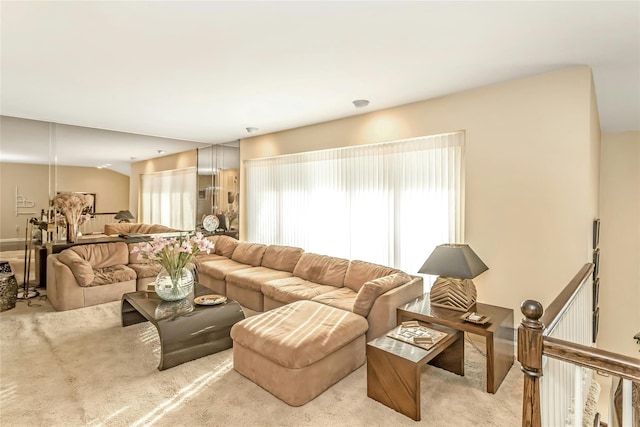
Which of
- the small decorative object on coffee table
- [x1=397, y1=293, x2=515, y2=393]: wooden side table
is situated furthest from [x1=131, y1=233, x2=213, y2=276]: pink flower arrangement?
[x1=397, y1=293, x2=515, y2=393]: wooden side table

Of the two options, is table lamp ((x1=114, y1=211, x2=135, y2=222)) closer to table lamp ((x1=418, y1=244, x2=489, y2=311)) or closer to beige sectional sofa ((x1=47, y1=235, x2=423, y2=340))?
beige sectional sofa ((x1=47, y1=235, x2=423, y2=340))

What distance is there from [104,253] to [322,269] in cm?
331

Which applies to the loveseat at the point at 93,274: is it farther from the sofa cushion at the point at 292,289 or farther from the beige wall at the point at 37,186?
the sofa cushion at the point at 292,289

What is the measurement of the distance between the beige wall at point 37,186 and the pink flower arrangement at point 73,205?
0.09 m

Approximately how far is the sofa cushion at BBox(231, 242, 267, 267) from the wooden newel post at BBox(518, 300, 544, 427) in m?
4.00

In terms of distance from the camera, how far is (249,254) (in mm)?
5051

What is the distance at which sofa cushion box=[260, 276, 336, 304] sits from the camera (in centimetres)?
354

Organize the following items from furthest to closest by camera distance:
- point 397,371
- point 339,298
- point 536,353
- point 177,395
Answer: point 339,298 → point 177,395 → point 397,371 → point 536,353

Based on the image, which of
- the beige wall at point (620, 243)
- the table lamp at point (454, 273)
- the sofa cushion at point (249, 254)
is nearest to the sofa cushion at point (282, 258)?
the sofa cushion at point (249, 254)

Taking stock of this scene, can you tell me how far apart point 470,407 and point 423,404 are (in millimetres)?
321

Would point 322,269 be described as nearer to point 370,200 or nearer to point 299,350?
point 370,200

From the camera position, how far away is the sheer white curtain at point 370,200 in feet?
11.8

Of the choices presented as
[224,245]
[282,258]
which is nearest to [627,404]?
[282,258]

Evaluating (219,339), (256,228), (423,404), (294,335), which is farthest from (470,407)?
(256,228)
